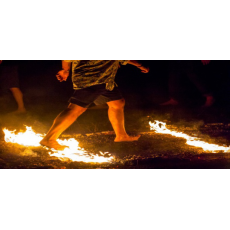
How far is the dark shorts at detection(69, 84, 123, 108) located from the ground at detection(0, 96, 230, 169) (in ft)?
0.36

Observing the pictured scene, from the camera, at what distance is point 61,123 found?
347 cm

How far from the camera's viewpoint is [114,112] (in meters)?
3.50

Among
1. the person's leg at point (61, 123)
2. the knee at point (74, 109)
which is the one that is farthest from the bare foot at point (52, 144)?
the knee at point (74, 109)

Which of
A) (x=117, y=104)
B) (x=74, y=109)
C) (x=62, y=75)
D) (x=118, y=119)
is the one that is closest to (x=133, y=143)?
(x=118, y=119)

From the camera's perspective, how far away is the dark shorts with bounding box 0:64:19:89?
341 centimetres

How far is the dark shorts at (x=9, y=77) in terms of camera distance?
11.2 feet

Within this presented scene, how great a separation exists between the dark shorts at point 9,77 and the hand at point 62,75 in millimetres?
525

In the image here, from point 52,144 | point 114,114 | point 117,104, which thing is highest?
point 117,104

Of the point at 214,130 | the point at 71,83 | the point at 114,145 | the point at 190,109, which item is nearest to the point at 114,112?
the point at 114,145

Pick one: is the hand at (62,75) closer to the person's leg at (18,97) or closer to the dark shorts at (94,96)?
the dark shorts at (94,96)

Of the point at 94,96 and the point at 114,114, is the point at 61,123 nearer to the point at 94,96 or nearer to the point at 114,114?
the point at 94,96

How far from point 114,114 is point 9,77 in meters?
1.39

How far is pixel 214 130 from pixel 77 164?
6.04 ft

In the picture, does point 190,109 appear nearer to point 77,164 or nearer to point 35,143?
point 77,164
